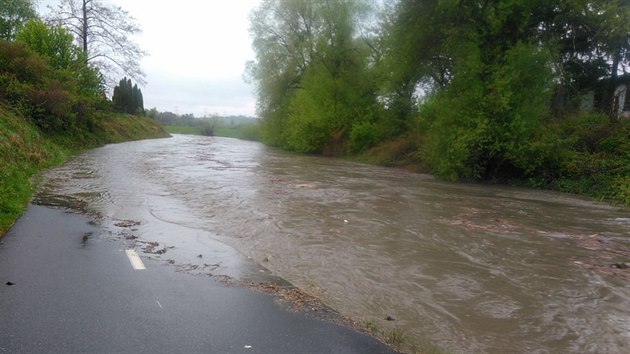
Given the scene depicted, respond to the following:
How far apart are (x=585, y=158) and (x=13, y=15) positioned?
161 feet

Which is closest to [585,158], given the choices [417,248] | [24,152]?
[417,248]

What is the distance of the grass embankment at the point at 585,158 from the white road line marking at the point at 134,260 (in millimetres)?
15405

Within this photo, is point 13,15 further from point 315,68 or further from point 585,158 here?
point 585,158

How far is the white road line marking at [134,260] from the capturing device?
676cm

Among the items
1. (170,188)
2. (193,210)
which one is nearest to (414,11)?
(170,188)

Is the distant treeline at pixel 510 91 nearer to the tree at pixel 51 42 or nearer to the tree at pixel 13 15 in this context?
the tree at pixel 51 42

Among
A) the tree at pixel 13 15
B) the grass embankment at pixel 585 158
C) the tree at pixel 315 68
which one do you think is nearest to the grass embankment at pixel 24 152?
the tree at pixel 13 15

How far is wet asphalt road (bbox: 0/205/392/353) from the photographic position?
176 inches

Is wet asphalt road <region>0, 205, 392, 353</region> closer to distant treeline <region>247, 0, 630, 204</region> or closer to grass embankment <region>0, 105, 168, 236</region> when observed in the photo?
grass embankment <region>0, 105, 168, 236</region>

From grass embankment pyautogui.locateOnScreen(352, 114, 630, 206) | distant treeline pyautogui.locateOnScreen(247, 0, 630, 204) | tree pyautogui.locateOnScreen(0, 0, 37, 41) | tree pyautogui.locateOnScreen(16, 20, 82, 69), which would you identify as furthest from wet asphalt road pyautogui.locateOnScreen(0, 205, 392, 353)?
tree pyautogui.locateOnScreen(0, 0, 37, 41)

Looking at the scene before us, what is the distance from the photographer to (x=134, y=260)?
7070 millimetres

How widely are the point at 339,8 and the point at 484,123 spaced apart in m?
21.3

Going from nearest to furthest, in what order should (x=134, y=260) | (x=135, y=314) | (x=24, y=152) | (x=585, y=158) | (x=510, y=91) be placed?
1. (x=135, y=314)
2. (x=134, y=260)
3. (x=24, y=152)
4. (x=510, y=91)
5. (x=585, y=158)

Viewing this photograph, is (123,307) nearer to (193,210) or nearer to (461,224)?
(193,210)
